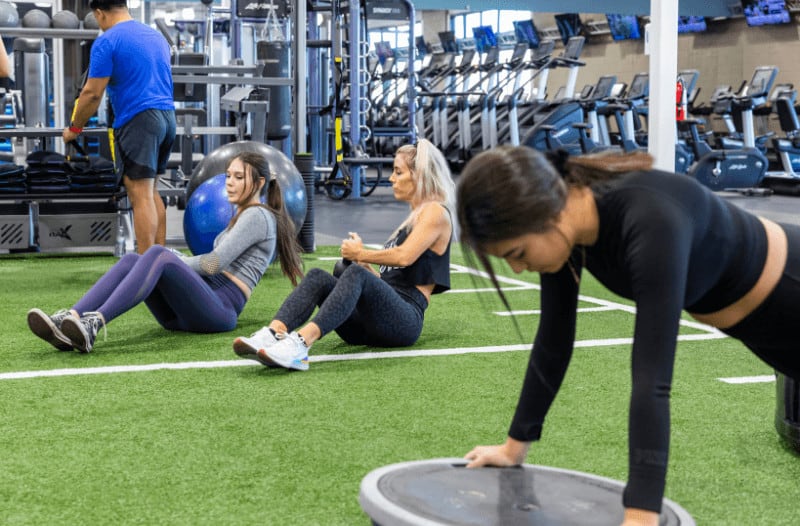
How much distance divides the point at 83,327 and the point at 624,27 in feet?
47.0

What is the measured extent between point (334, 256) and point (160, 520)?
4.36m

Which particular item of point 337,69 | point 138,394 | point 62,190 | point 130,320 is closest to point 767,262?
point 138,394

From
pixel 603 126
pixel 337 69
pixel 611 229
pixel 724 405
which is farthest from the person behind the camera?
pixel 603 126

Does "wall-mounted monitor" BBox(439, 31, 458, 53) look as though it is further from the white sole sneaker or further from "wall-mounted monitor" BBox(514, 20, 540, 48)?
the white sole sneaker

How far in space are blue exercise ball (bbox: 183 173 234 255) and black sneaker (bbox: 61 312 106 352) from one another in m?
1.68

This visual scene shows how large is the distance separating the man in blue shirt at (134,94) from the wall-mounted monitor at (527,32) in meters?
13.3

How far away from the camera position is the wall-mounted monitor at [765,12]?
44.5ft

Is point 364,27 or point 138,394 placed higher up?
point 364,27

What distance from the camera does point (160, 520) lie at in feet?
6.23

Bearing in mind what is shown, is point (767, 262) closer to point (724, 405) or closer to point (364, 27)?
point (724, 405)

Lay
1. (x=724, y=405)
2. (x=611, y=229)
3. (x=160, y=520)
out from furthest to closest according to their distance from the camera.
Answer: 1. (x=724, y=405)
2. (x=160, y=520)
3. (x=611, y=229)

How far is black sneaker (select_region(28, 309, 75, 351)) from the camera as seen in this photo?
129 inches

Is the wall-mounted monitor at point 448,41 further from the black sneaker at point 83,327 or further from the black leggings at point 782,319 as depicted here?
the black leggings at point 782,319

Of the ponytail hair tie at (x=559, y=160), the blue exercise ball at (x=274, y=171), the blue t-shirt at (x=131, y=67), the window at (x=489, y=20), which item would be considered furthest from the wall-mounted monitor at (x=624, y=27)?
the ponytail hair tie at (x=559, y=160)
